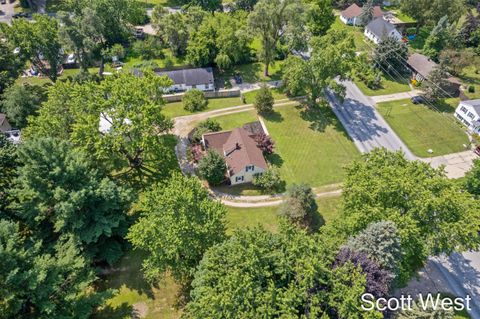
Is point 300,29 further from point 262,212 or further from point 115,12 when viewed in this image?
point 115,12

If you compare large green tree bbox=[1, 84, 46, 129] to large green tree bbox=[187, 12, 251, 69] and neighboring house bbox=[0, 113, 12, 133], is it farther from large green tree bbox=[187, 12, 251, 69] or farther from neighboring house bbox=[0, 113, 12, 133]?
large green tree bbox=[187, 12, 251, 69]

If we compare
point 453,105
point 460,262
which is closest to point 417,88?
point 453,105

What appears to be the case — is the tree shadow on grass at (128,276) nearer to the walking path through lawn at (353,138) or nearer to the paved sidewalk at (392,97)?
the walking path through lawn at (353,138)


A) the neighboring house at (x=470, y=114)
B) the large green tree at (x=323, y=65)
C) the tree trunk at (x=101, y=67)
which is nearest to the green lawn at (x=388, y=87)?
the neighboring house at (x=470, y=114)

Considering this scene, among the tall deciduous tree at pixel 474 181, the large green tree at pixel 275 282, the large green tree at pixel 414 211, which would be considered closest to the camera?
the large green tree at pixel 275 282

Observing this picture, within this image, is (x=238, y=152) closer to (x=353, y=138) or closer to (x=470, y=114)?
(x=353, y=138)

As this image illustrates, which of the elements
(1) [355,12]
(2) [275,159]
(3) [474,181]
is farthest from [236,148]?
(1) [355,12]

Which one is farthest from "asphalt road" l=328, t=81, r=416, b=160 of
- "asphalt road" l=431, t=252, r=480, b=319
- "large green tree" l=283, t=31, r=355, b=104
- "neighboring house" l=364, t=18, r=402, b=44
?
"neighboring house" l=364, t=18, r=402, b=44
